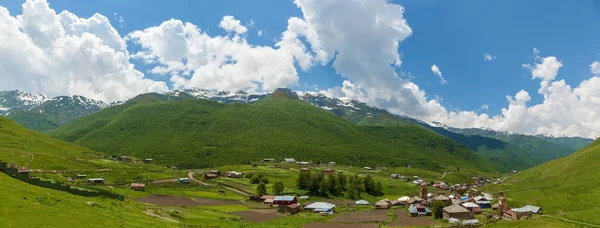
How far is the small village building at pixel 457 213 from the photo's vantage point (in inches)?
3344

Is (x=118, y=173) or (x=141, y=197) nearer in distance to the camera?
(x=141, y=197)

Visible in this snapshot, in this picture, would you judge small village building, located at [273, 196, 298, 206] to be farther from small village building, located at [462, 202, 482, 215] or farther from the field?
small village building, located at [462, 202, 482, 215]

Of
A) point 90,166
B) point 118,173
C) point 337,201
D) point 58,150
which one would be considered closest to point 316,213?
point 337,201

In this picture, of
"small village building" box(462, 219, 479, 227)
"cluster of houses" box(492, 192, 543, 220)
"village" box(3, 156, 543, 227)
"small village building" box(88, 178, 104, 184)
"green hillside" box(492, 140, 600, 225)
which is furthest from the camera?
"small village building" box(88, 178, 104, 184)

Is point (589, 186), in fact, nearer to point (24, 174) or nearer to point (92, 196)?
point (92, 196)

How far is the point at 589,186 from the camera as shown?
122938 mm

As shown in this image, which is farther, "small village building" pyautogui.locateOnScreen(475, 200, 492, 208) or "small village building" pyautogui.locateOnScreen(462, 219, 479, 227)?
"small village building" pyautogui.locateOnScreen(475, 200, 492, 208)

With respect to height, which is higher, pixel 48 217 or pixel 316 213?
pixel 48 217

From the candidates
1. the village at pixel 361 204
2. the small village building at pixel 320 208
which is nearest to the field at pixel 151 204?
the village at pixel 361 204

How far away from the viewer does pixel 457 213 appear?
85.1m

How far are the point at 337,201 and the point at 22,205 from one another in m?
104

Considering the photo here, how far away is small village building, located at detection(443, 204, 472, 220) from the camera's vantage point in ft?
279

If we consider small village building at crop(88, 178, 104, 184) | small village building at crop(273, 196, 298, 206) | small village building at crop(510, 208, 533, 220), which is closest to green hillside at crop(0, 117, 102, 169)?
small village building at crop(88, 178, 104, 184)

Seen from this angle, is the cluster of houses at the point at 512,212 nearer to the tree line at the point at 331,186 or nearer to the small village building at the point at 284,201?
the small village building at the point at 284,201
